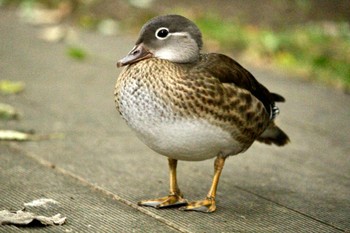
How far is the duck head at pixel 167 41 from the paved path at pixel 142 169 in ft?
2.83

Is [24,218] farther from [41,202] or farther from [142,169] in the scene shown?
[142,169]

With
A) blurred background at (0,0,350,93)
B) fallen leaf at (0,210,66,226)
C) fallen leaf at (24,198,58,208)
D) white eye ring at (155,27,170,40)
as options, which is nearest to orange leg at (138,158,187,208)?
fallen leaf at (24,198,58,208)

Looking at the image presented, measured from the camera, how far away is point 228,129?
3.93 metres

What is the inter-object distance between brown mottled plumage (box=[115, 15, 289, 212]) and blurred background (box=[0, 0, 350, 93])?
3811mm

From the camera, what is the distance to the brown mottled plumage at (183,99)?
3.75m

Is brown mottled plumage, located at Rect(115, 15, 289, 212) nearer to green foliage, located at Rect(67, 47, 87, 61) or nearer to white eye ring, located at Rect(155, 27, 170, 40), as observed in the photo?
white eye ring, located at Rect(155, 27, 170, 40)

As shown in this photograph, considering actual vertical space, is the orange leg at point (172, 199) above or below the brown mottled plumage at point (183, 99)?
below

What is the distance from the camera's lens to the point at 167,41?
396 centimetres

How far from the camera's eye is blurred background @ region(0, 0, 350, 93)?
332 inches

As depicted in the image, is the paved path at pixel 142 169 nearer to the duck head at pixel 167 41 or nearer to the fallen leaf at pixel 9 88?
the fallen leaf at pixel 9 88

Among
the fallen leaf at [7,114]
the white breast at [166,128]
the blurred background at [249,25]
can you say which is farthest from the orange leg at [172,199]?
the blurred background at [249,25]

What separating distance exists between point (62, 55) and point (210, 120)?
4.98m

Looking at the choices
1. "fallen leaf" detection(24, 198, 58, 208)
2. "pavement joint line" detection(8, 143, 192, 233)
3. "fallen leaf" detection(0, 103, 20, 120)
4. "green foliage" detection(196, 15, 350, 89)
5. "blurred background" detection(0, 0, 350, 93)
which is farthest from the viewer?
"blurred background" detection(0, 0, 350, 93)

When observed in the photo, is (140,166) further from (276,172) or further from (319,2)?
(319,2)
